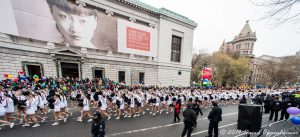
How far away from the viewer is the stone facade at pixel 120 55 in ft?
51.1

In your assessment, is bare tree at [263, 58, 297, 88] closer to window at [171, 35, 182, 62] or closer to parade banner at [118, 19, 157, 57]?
window at [171, 35, 182, 62]

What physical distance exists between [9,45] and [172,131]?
19.9 meters

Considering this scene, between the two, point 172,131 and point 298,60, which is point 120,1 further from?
point 298,60

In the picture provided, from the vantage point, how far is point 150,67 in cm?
2788

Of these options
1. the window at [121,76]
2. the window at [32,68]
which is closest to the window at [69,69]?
the window at [32,68]

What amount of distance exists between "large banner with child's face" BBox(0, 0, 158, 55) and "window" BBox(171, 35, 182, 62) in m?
10.4

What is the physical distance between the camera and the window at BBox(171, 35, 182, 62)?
32.0m

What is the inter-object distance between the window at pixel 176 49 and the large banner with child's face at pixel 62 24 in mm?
10418

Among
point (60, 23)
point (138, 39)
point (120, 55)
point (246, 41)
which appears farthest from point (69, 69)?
point (246, 41)

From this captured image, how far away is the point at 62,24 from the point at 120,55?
381 inches

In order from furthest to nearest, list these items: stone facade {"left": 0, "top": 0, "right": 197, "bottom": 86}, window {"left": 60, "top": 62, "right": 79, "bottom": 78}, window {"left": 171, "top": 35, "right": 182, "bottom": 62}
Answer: window {"left": 171, "top": 35, "right": 182, "bottom": 62}, window {"left": 60, "top": 62, "right": 79, "bottom": 78}, stone facade {"left": 0, "top": 0, "right": 197, "bottom": 86}

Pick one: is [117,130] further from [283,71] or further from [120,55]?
[283,71]

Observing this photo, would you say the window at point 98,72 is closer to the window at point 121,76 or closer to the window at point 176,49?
the window at point 121,76

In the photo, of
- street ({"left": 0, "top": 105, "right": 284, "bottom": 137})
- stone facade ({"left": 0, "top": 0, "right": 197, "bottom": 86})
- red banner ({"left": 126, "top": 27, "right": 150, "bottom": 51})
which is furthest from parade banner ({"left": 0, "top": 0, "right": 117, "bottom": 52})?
street ({"left": 0, "top": 105, "right": 284, "bottom": 137})
